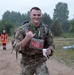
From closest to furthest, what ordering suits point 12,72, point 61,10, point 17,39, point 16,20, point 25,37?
point 25,37, point 17,39, point 12,72, point 16,20, point 61,10

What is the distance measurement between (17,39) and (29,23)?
0.37 meters

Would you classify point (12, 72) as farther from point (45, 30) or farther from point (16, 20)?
point (16, 20)

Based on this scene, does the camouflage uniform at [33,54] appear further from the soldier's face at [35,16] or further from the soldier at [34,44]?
the soldier's face at [35,16]

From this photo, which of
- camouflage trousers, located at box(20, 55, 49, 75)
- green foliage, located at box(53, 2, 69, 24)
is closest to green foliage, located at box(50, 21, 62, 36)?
green foliage, located at box(53, 2, 69, 24)

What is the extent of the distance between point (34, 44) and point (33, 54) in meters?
0.21

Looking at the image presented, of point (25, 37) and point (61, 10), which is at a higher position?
point (61, 10)

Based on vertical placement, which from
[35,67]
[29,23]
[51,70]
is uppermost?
[29,23]

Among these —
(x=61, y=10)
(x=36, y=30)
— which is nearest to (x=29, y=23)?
(x=36, y=30)

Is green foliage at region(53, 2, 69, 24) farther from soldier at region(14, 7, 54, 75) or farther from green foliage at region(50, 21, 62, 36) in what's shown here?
soldier at region(14, 7, 54, 75)

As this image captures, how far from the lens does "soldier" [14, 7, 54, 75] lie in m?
5.49

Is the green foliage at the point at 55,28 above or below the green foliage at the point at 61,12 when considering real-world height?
below

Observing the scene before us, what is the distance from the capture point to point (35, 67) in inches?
229

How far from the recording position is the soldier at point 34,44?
5492mm

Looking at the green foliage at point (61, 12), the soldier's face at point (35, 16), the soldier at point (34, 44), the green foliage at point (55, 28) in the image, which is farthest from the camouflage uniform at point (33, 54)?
the green foliage at point (61, 12)
